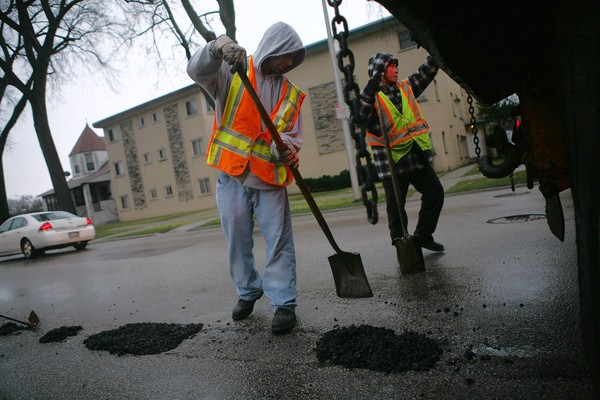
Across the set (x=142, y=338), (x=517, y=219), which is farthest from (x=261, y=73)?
(x=517, y=219)

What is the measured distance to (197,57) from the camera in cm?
291

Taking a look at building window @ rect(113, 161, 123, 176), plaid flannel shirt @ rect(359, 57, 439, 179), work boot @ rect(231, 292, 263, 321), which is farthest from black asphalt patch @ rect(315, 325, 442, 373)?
building window @ rect(113, 161, 123, 176)

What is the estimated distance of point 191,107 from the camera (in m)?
32.3

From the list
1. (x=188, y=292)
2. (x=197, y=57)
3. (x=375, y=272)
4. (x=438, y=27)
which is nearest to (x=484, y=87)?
(x=438, y=27)

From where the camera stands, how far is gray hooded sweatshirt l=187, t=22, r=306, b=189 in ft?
9.56

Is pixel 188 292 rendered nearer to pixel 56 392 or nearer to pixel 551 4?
pixel 56 392

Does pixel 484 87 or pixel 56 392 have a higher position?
pixel 484 87

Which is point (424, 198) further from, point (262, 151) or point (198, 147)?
point (198, 147)

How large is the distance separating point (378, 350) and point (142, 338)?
182 centimetres

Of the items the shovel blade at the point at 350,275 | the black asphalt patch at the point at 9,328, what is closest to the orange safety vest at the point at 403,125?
the shovel blade at the point at 350,275

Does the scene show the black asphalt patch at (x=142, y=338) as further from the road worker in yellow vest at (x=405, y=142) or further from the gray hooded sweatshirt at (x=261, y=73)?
the road worker in yellow vest at (x=405, y=142)

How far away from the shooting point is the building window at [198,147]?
32.2m

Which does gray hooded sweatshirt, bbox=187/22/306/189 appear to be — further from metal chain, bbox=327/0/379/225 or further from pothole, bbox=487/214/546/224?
pothole, bbox=487/214/546/224

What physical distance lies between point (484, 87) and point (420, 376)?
1457mm
